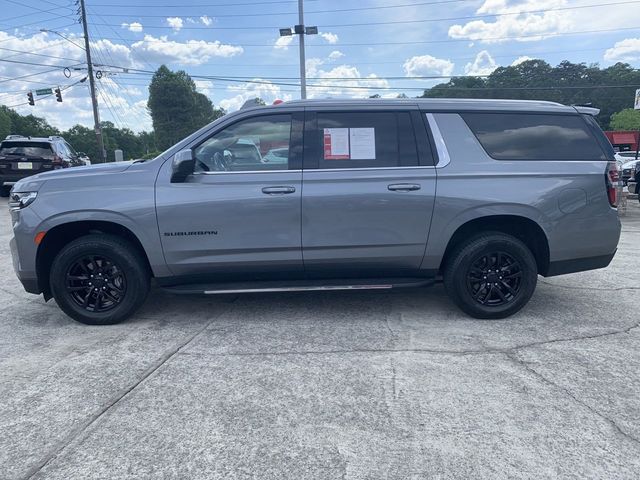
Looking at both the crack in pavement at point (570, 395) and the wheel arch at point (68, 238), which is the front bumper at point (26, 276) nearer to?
the wheel arch at point (68, 238)

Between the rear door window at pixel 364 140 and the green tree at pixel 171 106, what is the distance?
72209mm

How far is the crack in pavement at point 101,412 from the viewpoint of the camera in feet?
7.77

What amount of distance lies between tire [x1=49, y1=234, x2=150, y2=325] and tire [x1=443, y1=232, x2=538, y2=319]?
2.81 metres

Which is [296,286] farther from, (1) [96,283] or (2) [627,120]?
(2) [627,120]

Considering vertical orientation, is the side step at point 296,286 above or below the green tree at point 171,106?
below

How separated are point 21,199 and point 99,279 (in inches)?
37.2

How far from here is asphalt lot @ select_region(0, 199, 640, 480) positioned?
2.38m

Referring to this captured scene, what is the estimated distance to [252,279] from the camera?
4266 mm

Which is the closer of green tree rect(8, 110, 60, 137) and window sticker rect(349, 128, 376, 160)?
window sticker rect(349, 128, 376, 160)

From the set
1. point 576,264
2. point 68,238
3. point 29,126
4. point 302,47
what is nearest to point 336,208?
point 576,264

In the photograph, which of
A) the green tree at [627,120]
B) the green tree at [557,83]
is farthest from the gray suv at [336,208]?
the green tree at [627,120]

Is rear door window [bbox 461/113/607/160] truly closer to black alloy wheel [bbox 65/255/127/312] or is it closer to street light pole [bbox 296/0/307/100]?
black alloy wheel [bbox 65/255/127/312]

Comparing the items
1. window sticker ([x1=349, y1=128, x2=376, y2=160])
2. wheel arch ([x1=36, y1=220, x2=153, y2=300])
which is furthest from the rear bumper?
wheel arch ([x1=36, y1=220, x2=153, y2=300])

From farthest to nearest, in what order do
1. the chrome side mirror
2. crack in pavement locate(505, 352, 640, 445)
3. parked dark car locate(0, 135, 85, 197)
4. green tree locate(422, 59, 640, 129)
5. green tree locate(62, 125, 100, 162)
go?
green tree locate(62, 125, 100, 162) → green tree locate(422, 59, 640, 129) → parked dark car locate(0, 135, 85, 197) → the chrome side mirror → crack in pavement locate(505, 352, 640, 445)
